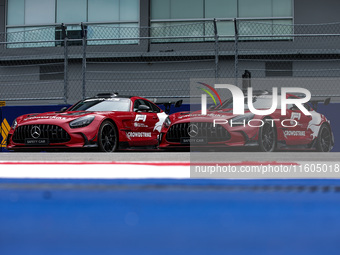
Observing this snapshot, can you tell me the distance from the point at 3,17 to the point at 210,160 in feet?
56.9

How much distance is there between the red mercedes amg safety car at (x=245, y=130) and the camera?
6867 millimetres

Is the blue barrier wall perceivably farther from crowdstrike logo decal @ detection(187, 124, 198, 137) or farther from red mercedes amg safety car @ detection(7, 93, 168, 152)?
crowdstrike logo decal @ detection(187, 124, 198, 137)

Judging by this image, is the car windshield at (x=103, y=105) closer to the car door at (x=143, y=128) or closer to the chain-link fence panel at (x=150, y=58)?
the car door at (x=143, y=128)

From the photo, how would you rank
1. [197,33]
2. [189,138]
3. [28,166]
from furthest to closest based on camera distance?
[197,33] → [189,138] → [28,166]

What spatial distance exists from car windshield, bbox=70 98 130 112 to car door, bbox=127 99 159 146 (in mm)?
202

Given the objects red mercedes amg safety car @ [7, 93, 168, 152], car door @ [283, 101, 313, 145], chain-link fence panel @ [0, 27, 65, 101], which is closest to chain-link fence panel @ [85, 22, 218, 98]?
chain-link fence panel @ [0, 27, 65, 101]

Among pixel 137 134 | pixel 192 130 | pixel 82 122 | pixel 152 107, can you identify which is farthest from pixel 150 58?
pixel 192 130

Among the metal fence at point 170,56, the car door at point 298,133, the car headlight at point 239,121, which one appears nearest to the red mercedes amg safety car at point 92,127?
the car headlight at point 239,121

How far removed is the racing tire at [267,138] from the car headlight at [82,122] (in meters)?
2.74
